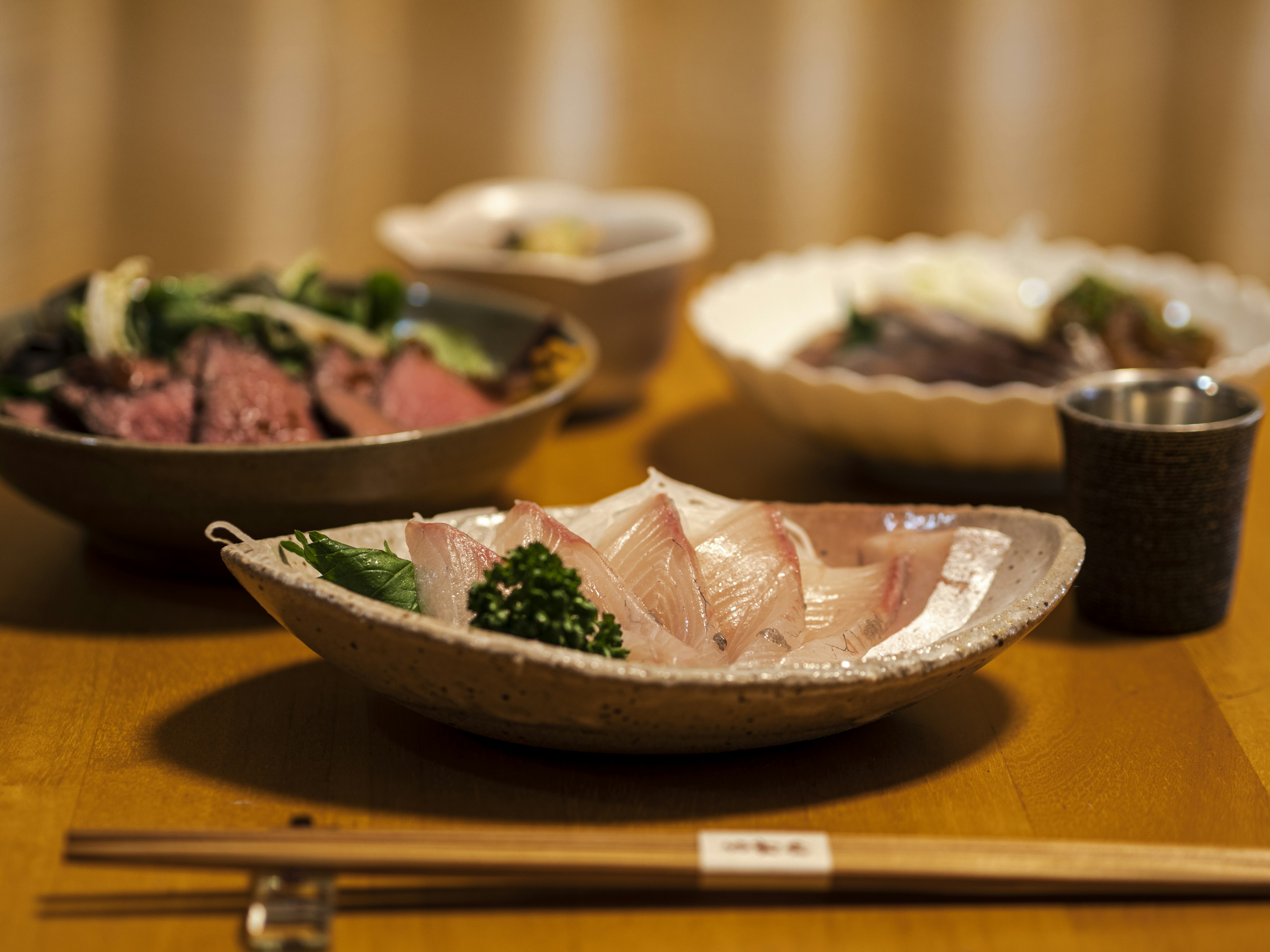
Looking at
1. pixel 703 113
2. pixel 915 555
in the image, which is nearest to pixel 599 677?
pixel 915 555

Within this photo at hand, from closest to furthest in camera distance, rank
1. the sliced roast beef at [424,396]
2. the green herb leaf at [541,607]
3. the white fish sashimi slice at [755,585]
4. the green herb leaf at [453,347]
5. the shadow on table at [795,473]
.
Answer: the green herb leaf at [541,607] < the white fish sashimi slice at [755,585] < the sliced roast beef at [424,396] < the shadow on table at [795,473] < the green herb leaf at [453,347]

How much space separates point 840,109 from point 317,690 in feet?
14.4

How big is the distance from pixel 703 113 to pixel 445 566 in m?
4.33

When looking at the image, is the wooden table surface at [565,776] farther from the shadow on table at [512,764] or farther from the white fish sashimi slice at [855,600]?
the white fish sashimi slice at [855,600]

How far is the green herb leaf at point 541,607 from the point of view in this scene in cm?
99

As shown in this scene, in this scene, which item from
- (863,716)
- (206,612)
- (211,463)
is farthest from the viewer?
(206,612)

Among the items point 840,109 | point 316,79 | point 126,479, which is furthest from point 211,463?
point 840,109

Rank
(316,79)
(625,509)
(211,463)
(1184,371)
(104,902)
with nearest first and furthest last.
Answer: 1. (104,902)
2. (625,509)
3. (211,463)
4. (1184,371)
5. (316,79)

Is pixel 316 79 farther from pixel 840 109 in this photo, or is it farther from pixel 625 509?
pixel 625 509

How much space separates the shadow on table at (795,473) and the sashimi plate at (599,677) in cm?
60

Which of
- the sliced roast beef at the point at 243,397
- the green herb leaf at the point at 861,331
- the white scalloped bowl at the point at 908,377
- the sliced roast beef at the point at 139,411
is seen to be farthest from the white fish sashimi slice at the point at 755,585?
the green herb leaf at the point at 861,331

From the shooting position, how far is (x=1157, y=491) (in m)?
1.31

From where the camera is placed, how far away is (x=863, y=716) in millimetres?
1034

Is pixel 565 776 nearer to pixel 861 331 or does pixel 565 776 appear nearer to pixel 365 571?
pixel 365 571
